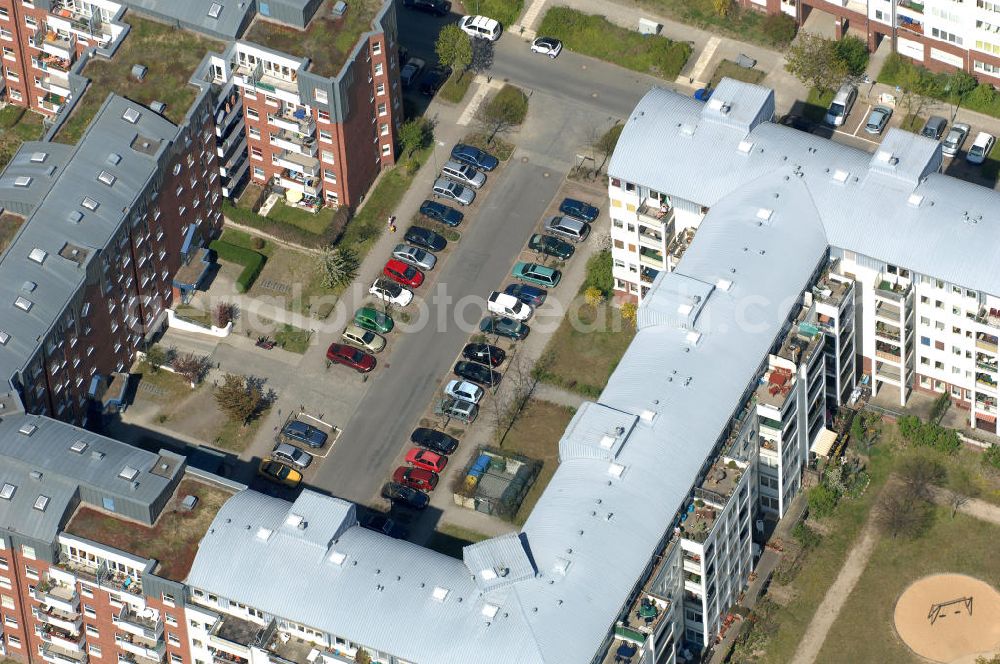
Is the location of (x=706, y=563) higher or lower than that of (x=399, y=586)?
higher

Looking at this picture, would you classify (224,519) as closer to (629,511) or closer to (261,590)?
(261,590)

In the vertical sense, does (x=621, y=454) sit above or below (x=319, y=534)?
above

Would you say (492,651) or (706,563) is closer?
(492,651)

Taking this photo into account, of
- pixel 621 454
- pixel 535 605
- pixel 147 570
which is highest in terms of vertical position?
pixel 621 454

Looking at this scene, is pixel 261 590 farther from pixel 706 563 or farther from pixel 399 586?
pixel 706 563

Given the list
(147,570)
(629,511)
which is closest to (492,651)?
(629,511)

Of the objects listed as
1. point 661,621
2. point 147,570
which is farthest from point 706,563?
point 147,570

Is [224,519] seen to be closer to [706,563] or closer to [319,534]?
[319,534]

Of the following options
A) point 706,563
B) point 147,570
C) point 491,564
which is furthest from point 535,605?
point 147,570
